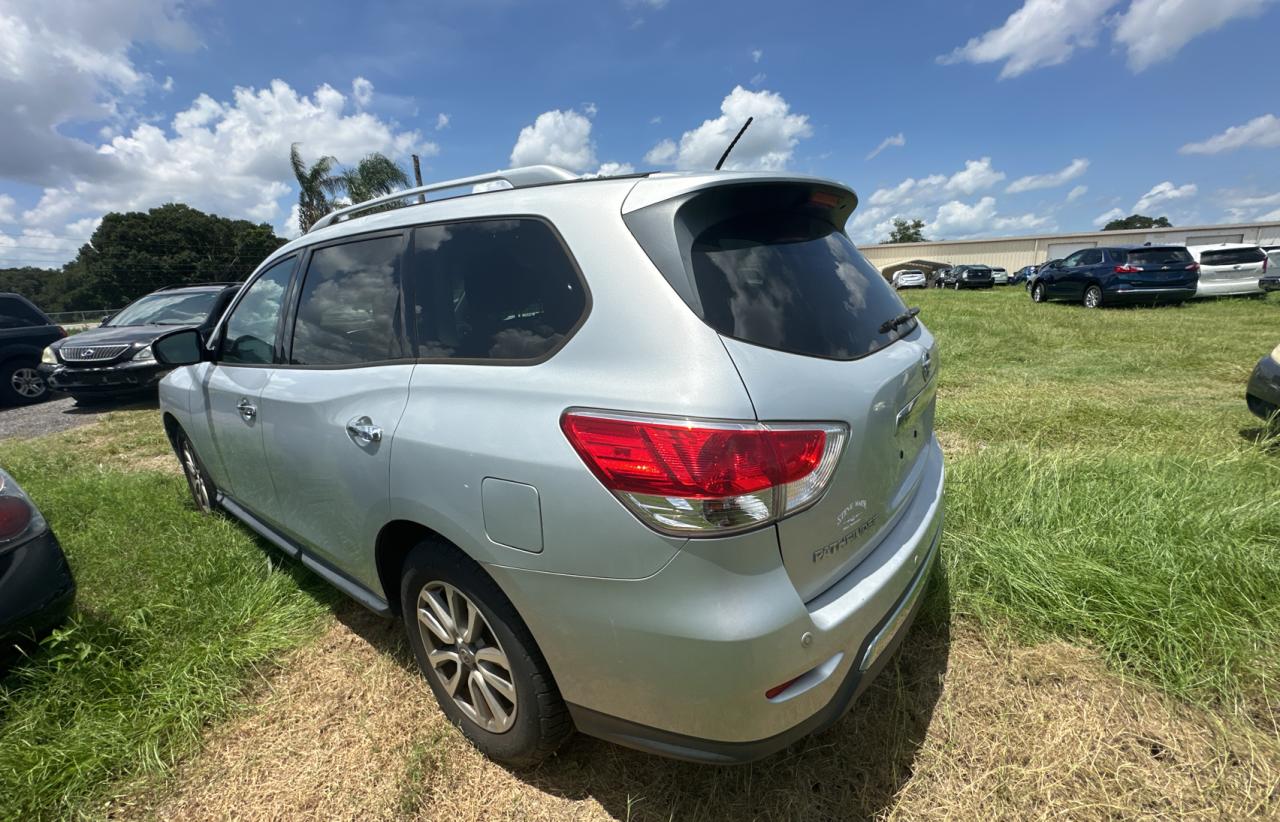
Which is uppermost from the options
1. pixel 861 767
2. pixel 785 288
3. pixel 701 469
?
pixel 785 288

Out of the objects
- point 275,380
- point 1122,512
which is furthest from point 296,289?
point 1122,512

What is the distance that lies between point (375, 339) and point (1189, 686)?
3.11 metres

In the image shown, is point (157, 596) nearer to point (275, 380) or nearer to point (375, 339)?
point (275, 380)

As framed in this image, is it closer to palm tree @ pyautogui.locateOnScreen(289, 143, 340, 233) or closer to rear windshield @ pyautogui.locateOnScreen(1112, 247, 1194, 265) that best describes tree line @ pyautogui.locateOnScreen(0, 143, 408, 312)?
palm tree @ pyautogui.locateOnScreen(289, 143, 340, 233)

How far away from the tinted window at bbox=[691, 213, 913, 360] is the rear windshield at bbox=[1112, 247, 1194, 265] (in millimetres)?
15774

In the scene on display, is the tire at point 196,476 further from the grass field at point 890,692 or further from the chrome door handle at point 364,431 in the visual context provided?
the chrome door handle at point 364,431

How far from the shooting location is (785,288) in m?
1.65

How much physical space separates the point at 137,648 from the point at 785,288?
2989 mm

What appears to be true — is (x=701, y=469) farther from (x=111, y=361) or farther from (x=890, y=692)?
(x=111, y=361)

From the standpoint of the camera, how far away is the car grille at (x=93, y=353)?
7809 mm

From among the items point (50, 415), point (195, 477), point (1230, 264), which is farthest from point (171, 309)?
point (1230, 264)

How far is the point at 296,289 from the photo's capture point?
8.61ft

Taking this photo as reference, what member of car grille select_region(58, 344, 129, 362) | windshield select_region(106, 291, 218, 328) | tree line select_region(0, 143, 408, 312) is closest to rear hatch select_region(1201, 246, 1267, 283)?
windshield select_region(106, 291, 218, 328)

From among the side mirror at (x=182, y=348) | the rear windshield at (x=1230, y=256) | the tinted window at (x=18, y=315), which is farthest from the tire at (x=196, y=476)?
the rear windshield at (x=1230, y=256)
